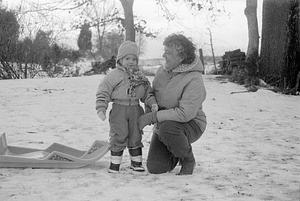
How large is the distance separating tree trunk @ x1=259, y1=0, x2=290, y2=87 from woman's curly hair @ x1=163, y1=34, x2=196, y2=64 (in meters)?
6.59

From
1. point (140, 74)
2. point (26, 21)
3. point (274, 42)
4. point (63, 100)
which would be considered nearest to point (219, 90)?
point (274, 42)

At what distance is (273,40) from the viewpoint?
11.0 meters

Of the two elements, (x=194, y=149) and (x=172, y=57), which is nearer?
(x=172, y=57)

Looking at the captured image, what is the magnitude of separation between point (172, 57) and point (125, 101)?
51cm

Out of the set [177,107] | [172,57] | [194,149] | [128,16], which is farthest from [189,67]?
[128,16]

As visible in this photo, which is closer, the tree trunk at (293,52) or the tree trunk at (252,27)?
the tree trunk at (293,52)

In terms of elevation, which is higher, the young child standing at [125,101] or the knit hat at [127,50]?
the knit hat at [127,50]

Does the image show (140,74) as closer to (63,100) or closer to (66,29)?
(63,100)

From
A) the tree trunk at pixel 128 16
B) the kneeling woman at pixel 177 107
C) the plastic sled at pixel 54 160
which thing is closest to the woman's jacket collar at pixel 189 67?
the kneeling woman at pixel 177 107

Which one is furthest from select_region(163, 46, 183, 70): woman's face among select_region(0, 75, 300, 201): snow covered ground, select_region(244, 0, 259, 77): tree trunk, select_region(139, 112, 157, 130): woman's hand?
select_region(244, 0, 259, 77): tree trunk

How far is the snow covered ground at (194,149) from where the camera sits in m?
3.33

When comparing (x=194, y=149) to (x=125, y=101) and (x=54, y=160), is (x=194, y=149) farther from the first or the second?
(x=54, y=160)

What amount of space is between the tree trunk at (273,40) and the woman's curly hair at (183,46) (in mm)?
6591

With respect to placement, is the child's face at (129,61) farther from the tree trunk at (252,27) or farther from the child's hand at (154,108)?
the tree trunk at (252,27)
